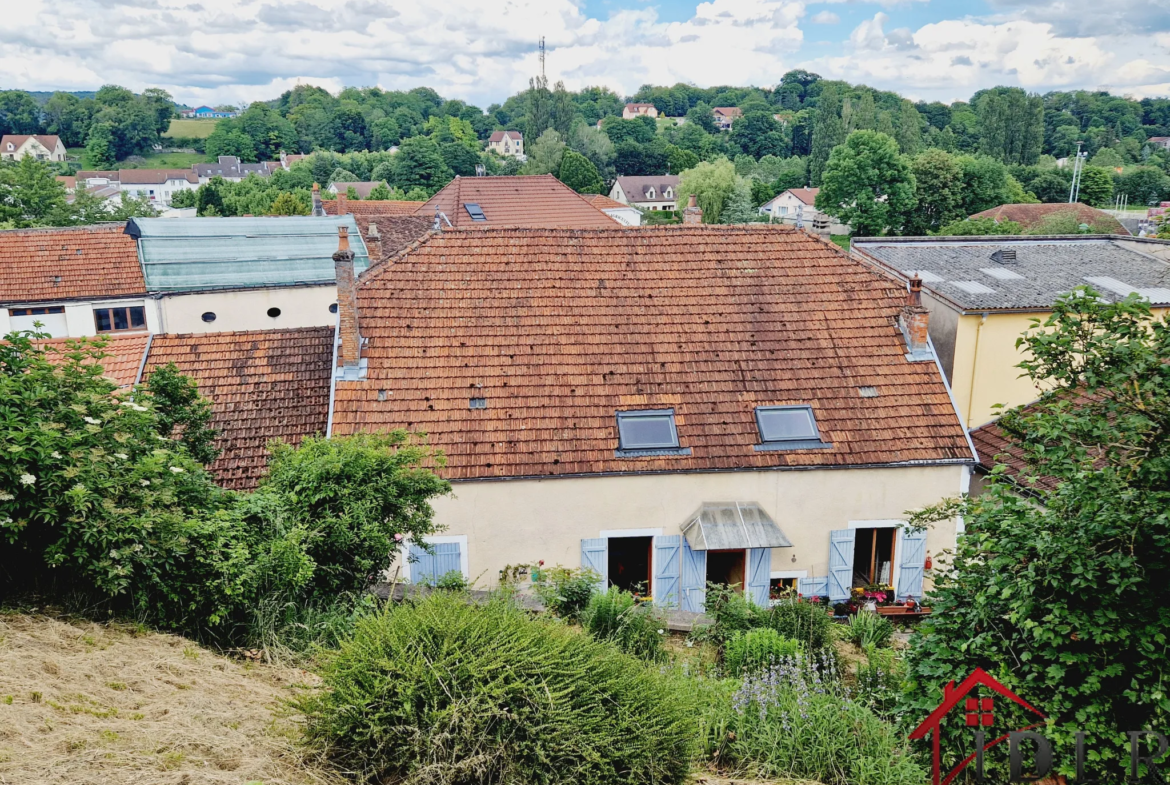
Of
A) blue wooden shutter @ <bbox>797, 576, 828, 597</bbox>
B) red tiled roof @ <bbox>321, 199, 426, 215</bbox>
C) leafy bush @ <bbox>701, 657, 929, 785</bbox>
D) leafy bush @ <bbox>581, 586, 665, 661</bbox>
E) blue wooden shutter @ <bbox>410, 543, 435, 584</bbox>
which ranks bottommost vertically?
blue wooden shutter @ <bbox>797, 576, 828, 597</bbox>

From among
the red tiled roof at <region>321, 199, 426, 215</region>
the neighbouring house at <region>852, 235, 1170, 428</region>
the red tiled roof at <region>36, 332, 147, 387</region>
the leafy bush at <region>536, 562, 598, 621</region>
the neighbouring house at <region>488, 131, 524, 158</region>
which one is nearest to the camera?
the leafy bush at <region>536, 562, 598, 621</region>

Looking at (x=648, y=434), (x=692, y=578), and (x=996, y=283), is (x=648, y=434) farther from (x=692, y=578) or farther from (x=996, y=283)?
(x=996, y=283)

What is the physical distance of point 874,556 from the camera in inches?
547

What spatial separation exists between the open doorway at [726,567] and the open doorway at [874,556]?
6.67 ft

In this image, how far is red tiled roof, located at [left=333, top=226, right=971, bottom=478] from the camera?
13.3 meters

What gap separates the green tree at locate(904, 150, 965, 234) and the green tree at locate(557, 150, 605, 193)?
34.3 meters

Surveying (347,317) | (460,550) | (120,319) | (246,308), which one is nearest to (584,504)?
(460,550)

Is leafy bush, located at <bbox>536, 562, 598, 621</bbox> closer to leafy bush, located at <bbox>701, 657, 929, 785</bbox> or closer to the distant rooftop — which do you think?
leafy bush, located at <bbox>701, 657, 929, 785</bbox>

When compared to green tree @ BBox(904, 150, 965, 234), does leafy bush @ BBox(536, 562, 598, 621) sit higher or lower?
lower

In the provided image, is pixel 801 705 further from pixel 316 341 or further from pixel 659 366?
pixel 316 341

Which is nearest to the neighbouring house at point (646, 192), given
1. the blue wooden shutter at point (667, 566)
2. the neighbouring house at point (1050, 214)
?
the neighbouring house at point (1050, 214)

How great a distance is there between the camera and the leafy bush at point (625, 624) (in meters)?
8.75

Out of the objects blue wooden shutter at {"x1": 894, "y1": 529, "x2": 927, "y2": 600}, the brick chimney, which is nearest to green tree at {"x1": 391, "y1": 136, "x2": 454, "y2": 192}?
the brick chimney

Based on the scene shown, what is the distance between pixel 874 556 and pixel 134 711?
455 inches
